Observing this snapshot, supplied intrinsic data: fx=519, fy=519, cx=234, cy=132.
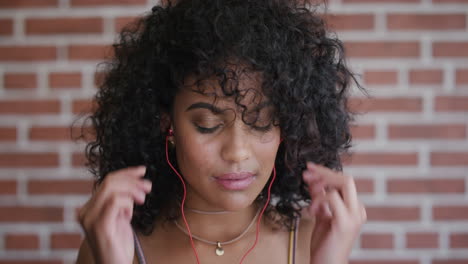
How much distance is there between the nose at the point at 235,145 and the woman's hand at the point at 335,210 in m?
0.16

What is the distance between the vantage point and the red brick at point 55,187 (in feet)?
6.38

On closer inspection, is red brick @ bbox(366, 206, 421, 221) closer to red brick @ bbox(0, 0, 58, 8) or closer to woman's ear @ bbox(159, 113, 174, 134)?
woman's ear @ bbox(159, 113, 174, 134)

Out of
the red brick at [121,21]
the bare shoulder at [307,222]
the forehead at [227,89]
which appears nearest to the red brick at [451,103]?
the bare shoulder at [307,222]

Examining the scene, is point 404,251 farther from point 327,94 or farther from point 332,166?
point 327,94

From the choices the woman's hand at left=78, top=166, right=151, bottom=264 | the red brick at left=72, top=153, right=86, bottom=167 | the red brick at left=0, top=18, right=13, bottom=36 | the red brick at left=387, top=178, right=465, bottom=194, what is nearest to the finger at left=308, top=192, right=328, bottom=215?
the woman's hand at left=78, top=166, right=151, bottom=264

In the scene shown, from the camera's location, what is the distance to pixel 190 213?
1473 mm

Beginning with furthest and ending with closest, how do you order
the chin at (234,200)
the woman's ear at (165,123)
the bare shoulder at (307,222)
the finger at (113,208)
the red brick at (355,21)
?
the red brick at (355,21), the bare shoulder at (307,222), the woman's ear at (165,123), the chin at (234,200), the finger at (113,208)

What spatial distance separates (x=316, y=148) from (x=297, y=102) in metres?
0.21

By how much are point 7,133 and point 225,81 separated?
3.57 ft

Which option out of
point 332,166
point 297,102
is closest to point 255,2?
point 297,102

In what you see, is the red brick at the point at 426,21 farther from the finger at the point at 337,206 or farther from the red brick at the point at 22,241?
the red brick at the point at 22,241

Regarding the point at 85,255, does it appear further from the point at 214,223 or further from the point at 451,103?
the point at 451,103

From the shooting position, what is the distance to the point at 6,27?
192 cm

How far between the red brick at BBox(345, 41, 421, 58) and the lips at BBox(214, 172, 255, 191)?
33.5 inches
